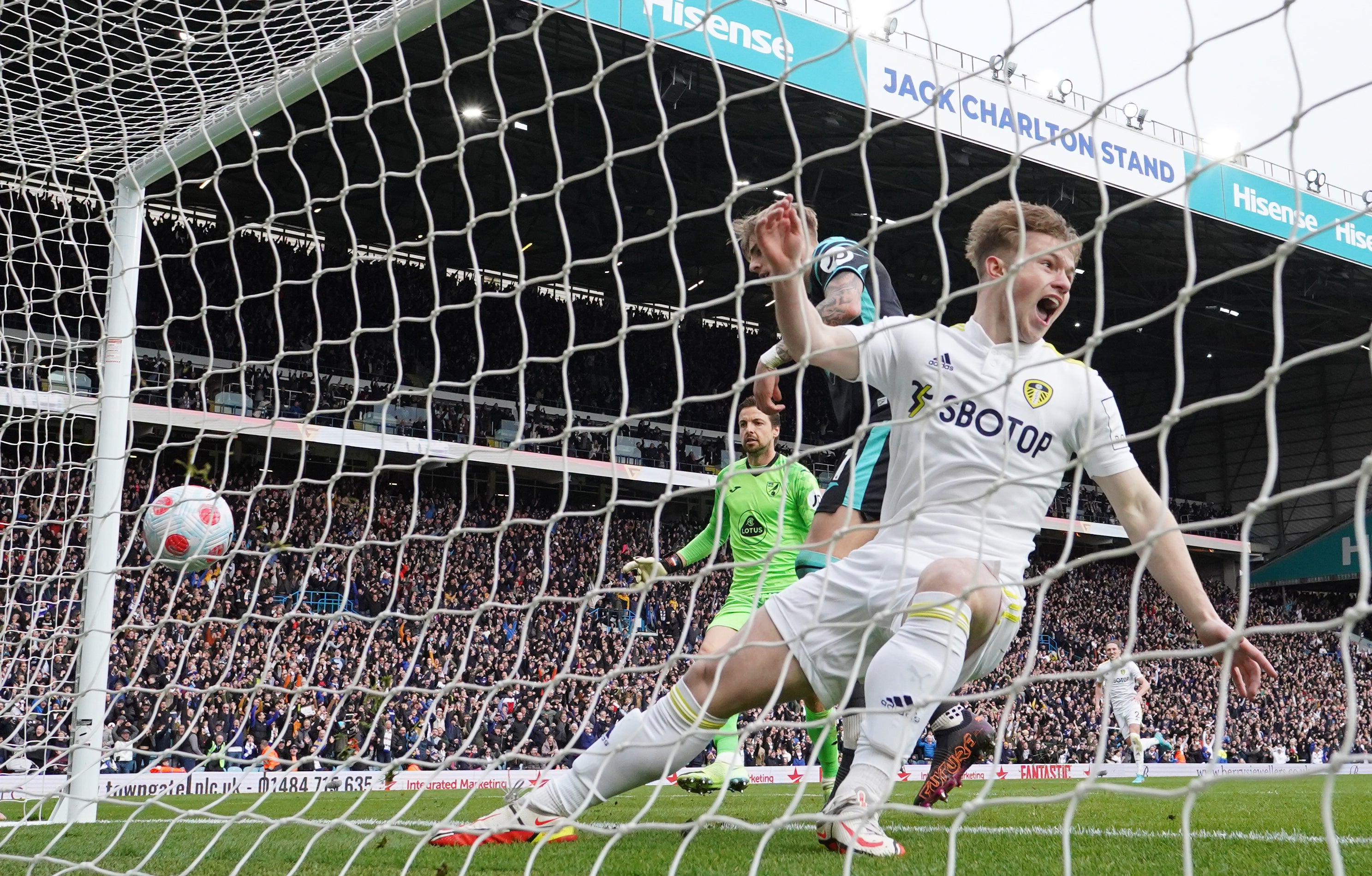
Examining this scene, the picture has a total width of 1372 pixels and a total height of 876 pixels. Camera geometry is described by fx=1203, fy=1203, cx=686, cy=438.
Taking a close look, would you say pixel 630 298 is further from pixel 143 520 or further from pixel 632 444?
pixel 143 520

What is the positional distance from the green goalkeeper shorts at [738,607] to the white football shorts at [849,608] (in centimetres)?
246

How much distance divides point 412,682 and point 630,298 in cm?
1019

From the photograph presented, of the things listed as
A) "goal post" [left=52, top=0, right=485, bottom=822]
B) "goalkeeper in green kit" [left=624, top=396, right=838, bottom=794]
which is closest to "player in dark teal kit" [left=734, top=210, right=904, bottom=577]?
"goalkeeper in green kit" [left=624, top=396, right=838, bottom=794]

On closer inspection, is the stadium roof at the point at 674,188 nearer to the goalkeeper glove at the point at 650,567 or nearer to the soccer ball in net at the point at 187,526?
the soccer ball in net at the point at 187,526

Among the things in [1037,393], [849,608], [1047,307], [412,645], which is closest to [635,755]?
[849,608]

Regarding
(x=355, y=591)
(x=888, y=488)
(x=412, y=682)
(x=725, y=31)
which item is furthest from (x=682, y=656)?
(x=355, y=591)

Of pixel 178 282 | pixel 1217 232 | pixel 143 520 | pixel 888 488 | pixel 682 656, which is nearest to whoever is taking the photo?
pixel 682 656

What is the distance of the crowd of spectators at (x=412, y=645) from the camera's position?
16.2 feet

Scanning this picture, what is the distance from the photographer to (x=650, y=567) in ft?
14.9

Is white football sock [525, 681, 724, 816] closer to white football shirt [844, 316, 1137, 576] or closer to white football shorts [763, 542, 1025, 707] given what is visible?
white football shorts [763, 542, 1025, 707]

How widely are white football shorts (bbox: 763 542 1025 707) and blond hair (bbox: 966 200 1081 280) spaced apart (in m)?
0.77

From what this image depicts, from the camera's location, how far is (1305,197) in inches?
740

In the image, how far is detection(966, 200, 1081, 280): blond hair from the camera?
2816mm

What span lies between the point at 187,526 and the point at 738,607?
2484 millimetres
